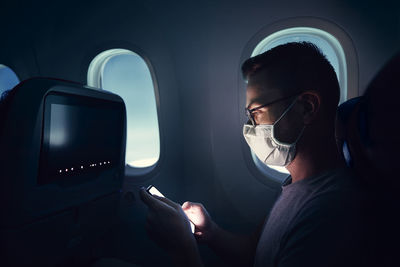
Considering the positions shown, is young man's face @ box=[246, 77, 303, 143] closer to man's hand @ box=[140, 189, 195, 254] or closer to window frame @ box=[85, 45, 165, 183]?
man's hand @ box=[140, 189, 195, 254]

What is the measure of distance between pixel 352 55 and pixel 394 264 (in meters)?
1.78

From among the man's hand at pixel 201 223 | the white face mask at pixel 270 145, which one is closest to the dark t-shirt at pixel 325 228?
the white face mask at pixel 270 145

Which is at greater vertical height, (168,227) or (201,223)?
(168,227)

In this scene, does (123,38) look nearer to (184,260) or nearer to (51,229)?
(51,229)

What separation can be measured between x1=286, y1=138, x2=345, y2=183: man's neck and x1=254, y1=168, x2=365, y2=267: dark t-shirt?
8cm

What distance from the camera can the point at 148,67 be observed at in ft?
7.53

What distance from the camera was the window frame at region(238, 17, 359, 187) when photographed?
6.02 ft

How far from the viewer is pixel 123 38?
2303 mm

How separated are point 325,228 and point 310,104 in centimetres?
62

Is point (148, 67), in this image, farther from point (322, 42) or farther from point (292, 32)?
point (322, 42)

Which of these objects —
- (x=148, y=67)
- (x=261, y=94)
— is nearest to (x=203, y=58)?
(x=148, y=67)

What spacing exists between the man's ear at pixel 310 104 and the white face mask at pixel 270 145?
0.17 feet

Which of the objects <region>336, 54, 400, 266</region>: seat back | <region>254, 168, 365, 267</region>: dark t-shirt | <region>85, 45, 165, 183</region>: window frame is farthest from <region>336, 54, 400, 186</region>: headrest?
<region>85, 45, 165, 183</region>: window frame

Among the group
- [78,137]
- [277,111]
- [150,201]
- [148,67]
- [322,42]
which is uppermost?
[322,42]
